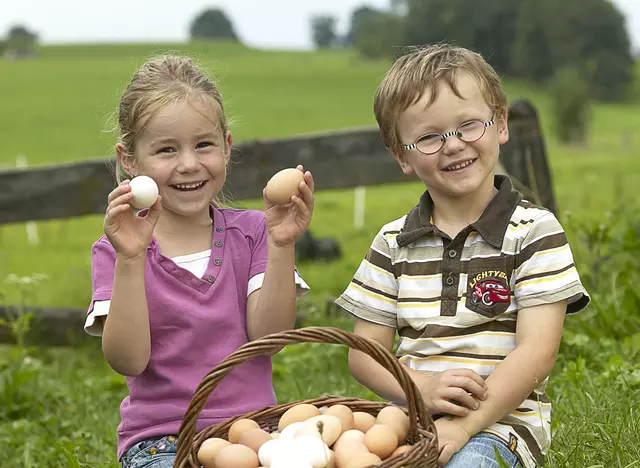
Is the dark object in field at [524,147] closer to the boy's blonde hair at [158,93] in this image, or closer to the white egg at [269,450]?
the boy's blonde hair at [158,93]

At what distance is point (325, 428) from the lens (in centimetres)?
222

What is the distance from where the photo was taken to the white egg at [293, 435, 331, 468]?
2094 mm

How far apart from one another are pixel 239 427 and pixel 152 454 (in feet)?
1.46

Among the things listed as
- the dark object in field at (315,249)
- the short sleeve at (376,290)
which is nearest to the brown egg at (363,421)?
the short sleeve at (376,290)

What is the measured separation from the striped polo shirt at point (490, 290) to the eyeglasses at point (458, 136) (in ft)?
0.67

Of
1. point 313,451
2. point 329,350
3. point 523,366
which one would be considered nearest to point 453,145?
point 523,366

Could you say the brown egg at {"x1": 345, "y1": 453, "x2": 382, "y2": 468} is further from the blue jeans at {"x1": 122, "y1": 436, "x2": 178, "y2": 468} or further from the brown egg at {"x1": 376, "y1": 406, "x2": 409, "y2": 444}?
the blue jeans at {"x1": 122, "y1": 436, "x2": 178, "y2": 468}

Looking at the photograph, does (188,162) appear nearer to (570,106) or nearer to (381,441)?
(381,441)

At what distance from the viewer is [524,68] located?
4784 centimetres

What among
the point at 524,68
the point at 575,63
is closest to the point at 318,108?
the point at 524,68

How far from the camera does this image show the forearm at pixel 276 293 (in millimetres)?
2668

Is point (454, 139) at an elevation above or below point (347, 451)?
above

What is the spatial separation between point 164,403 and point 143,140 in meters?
0.79

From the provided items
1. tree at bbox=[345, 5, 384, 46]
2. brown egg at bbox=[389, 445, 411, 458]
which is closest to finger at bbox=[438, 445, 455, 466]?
brown egg at bbox=[389, 445, 411, 458]
